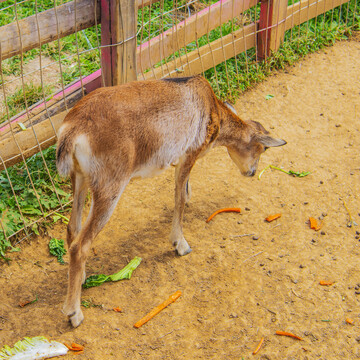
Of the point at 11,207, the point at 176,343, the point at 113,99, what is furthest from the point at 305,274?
the point at 11,207

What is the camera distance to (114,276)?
4555 mm

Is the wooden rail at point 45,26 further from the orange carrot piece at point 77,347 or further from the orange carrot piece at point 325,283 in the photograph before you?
the orange carrot piece at point 325,283

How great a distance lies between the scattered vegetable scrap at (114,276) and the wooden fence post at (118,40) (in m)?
1.76

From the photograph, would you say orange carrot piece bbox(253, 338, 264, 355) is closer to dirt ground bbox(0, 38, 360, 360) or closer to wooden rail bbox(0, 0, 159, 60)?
dirt ground bbox(0, 38, 360, 360)

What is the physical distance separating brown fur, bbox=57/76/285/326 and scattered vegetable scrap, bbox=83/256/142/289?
0.60 feet

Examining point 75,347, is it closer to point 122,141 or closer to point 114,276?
point 114,276

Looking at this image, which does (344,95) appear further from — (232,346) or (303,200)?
(232,346)

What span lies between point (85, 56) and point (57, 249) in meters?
3.24

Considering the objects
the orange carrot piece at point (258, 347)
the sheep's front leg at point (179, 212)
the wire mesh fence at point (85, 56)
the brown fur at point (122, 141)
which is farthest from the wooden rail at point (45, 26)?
the orange carrot piece at point (258, 347)

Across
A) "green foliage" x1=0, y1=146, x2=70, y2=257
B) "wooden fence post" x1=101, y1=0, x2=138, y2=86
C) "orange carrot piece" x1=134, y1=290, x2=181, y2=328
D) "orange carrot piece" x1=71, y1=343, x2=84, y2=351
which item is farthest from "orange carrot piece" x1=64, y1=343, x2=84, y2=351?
"wooden fence post" x1=101, y1=0, x2=138, y2=86

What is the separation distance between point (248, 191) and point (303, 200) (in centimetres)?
60

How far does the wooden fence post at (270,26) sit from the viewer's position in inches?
283

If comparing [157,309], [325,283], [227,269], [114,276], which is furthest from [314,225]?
[114,276]

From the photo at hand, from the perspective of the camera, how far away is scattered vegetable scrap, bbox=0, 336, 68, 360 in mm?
3721
